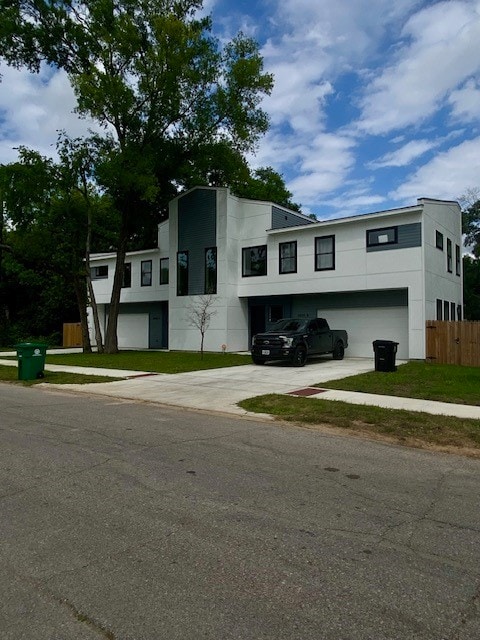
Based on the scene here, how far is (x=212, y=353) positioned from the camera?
24.1 m

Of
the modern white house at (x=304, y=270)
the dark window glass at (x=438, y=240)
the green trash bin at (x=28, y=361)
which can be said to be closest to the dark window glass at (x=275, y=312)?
the modern white house at (x=304, y=270)

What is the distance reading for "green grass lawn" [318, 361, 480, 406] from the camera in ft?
36.0

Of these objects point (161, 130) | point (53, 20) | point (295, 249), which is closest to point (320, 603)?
point (295, 249)

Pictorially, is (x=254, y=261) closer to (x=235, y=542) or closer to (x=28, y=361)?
(x=28, y=361)

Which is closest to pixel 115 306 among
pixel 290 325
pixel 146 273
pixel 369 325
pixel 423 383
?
pixel 146 273

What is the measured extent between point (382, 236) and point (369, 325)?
407 centimetres

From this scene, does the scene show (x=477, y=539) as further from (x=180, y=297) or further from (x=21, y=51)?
(x=21, y=51)

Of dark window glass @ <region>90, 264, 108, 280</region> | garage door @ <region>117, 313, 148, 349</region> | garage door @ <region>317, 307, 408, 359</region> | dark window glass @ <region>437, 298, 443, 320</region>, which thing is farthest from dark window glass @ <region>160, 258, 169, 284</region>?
dark window glass @ <region>437, 298, 443, 320</region>

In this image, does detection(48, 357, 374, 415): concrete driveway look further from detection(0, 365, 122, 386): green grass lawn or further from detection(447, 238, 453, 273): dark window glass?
detection(447, 238, 453, 273): dark window glass

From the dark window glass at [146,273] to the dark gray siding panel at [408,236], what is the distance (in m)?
16.0

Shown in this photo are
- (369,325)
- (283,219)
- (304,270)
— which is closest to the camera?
(369,325)

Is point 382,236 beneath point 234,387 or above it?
above

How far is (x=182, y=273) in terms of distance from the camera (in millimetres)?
26828

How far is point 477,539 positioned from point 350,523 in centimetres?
98
